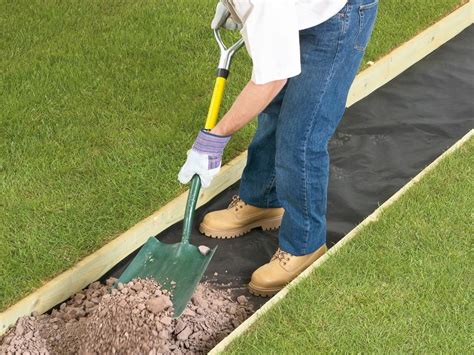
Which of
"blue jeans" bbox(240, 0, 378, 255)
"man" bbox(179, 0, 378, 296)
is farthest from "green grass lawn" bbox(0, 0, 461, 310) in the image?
"blue jeans" bbox(240, 0, 378, 255)

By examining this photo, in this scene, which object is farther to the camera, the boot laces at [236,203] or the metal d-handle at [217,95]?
the boot laces at [236,203]

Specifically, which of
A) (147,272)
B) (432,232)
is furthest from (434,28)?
(147,272)

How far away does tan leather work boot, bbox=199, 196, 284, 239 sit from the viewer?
3811 mm

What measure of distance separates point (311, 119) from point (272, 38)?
0.62m

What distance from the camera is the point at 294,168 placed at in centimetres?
321

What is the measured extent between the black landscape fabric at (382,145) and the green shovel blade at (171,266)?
343 mm

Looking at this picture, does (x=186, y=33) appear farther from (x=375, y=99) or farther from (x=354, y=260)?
(x=354, y=260)

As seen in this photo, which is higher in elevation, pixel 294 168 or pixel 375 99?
pixel 294 168

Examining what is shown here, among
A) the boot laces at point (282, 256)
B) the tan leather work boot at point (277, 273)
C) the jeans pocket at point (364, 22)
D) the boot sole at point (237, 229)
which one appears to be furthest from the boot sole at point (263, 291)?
the jeans pocket at point (364, 22)

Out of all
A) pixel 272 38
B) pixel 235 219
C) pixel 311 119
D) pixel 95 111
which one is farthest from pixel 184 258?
pixel 95 111

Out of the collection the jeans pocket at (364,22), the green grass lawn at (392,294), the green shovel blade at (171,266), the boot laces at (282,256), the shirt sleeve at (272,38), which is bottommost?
the boot laces at (282,256)

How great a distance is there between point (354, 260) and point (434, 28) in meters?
2.98

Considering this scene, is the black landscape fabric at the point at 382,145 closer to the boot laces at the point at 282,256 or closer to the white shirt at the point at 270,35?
the boot laces at the point at 282,256

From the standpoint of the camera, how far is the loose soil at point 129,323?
2906mm
